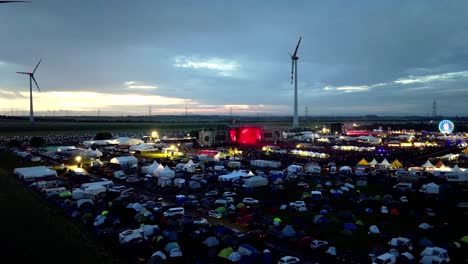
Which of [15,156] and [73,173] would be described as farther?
[15,156]

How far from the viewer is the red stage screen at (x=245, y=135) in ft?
179

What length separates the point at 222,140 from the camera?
181 ft

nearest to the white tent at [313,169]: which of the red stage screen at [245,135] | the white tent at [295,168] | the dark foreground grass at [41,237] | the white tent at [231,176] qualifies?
the white tent at [295,168]

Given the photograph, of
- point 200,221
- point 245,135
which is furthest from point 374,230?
A: point 245,135

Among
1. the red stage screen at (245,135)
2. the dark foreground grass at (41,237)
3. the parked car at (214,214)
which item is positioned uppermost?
the red stage screen at (245,135)

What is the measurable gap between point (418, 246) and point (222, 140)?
143 feet

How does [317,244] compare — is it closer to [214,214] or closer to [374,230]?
[374,230]

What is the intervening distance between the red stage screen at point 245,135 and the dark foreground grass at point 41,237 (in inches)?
1468

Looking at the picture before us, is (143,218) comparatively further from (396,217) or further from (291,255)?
(396,217)

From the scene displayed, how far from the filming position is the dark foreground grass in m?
11.7

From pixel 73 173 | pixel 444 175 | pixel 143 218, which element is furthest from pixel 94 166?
pixel 444 175

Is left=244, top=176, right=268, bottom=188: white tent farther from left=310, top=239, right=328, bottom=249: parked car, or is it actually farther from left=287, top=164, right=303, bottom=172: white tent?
left=310, top=239, right=328, bottom=249: parked car

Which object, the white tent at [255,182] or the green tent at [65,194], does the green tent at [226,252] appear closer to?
the white tent at [255,182]

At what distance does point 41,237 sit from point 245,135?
1668 inches
